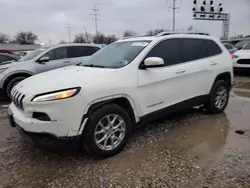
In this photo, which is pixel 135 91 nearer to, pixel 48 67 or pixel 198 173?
pixel 198 173

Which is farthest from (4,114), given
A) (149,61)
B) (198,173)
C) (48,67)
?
(198,173)

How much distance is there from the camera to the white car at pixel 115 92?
8.65 ft

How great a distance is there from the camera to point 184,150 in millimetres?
3266

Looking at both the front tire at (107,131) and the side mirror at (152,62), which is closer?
the front tire at (107,131)

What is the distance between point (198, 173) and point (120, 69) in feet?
5.61

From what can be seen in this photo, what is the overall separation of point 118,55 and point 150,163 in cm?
182

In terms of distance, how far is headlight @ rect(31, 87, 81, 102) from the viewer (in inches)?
102

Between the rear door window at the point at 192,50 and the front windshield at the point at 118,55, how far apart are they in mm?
859

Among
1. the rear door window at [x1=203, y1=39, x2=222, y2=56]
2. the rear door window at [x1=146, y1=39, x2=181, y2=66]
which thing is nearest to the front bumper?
the rear door window at [x1=146, y1=39, x2=181, y2=66]

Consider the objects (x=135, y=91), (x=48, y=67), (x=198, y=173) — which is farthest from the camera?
(x=48, y=67)

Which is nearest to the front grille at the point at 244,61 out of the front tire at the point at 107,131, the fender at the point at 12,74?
the front tire at the point at 107,131

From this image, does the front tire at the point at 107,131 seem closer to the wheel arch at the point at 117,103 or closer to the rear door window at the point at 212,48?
the wheel arch at the point at 117,103

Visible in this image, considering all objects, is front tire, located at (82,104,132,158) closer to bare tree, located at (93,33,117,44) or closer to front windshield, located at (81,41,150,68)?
front windshield, located at (81,41,150,68)

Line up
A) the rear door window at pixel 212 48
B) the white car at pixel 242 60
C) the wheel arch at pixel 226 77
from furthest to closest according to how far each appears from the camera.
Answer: the white car at pixel 242 60 → the wheel arch at pixel 226 77 → the rear door window at pixel 212 48
